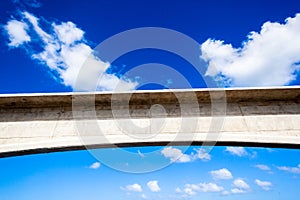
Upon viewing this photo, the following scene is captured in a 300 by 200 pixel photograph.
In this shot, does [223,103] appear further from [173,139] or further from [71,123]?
[71,123]

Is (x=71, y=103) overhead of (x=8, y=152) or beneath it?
overhead

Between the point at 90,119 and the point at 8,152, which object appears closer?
the point at 8,152

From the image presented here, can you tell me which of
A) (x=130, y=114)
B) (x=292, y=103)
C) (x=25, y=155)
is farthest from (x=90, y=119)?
(x=292, y=103)

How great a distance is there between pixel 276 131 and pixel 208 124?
1.66 meters

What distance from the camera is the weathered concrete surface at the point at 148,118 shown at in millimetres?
6527

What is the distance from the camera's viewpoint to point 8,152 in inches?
248

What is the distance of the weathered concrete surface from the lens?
6.53 meters

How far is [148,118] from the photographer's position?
6.91 meters

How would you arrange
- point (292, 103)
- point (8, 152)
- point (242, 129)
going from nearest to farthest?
point (8, 152) → point (242, 129) → point (292, 103)

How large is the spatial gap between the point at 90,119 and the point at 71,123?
472 millimetres

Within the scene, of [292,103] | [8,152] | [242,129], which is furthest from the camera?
[292,103]

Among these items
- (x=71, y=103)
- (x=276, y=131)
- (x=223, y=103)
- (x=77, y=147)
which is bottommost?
(x=276, y=131)

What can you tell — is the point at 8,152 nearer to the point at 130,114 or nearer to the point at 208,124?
the point at 130,114

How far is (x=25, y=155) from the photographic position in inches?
259
